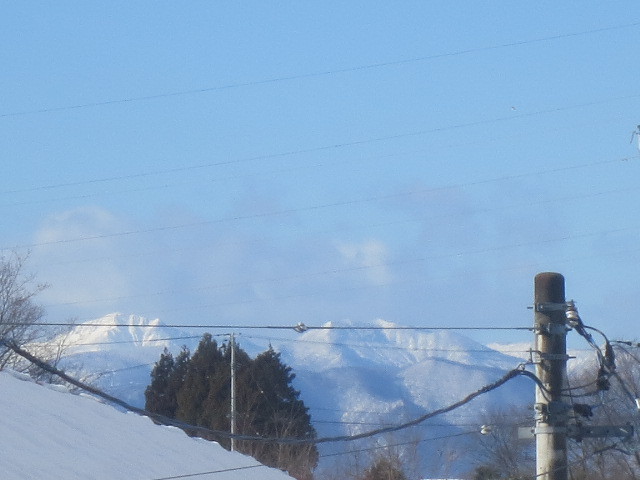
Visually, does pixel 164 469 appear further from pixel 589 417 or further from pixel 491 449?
pixel 491 449

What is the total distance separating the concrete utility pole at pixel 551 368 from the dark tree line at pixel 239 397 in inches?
1349

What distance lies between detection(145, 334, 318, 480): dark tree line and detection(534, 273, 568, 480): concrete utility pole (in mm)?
34274

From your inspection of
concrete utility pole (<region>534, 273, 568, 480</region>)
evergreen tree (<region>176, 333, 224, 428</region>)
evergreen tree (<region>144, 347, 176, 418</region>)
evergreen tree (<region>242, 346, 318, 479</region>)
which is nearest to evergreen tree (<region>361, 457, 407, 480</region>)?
evergreen tree (<region>242, 346, 318, 479</region>)

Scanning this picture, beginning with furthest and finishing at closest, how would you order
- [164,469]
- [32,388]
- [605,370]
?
[32,388]
[164,469]
[605,370]

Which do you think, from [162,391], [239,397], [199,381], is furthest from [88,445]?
[162,391]

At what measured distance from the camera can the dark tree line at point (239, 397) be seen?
4941cm

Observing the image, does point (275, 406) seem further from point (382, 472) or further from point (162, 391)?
point (382, 472)

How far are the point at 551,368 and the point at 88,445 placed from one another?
5.75 meters

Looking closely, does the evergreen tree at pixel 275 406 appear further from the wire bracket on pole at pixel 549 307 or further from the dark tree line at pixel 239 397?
the wire bracket on pole at pixel 549 307

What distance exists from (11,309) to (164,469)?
33.5m

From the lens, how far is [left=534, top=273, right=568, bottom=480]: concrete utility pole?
12.9 metres

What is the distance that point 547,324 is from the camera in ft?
42.3

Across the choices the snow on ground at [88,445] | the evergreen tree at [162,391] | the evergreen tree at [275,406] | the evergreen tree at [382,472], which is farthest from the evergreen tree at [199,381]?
the snow on ground at [88,445]

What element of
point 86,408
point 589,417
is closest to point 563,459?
point 589,417
